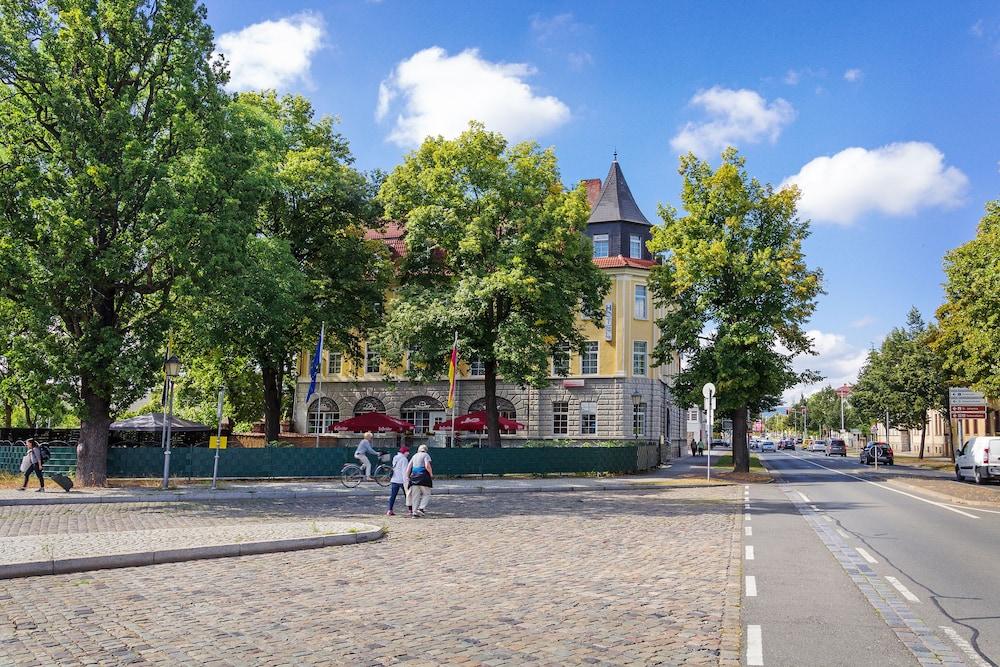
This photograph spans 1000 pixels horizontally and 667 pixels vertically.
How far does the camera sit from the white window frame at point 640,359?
5119cm

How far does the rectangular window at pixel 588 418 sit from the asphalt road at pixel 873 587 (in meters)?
31.2

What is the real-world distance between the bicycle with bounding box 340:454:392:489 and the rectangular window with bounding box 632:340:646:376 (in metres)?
26.0

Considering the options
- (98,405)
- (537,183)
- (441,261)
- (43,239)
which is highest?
(537,183)

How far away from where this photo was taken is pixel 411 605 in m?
8.20

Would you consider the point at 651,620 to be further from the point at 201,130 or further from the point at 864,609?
the point at 201,130

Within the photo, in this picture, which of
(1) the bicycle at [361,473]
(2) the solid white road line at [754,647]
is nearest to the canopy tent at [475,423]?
(1) the bicycle at [361,473]

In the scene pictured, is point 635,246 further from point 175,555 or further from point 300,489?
point 175,555

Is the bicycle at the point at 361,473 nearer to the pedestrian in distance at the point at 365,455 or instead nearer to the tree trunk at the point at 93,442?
the pedestrian in distance at the point at 365,455

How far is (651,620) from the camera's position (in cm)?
758

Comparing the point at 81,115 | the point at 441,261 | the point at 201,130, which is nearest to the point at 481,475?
the point at 441,261

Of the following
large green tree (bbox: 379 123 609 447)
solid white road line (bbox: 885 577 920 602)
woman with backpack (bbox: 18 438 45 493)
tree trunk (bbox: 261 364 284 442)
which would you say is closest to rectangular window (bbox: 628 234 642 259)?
large green tree (bbox: 379 123 609 447)

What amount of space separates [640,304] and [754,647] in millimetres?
46738

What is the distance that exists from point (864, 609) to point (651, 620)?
89.6 inches

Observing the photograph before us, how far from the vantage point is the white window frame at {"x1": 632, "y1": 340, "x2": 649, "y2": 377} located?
5119cm
